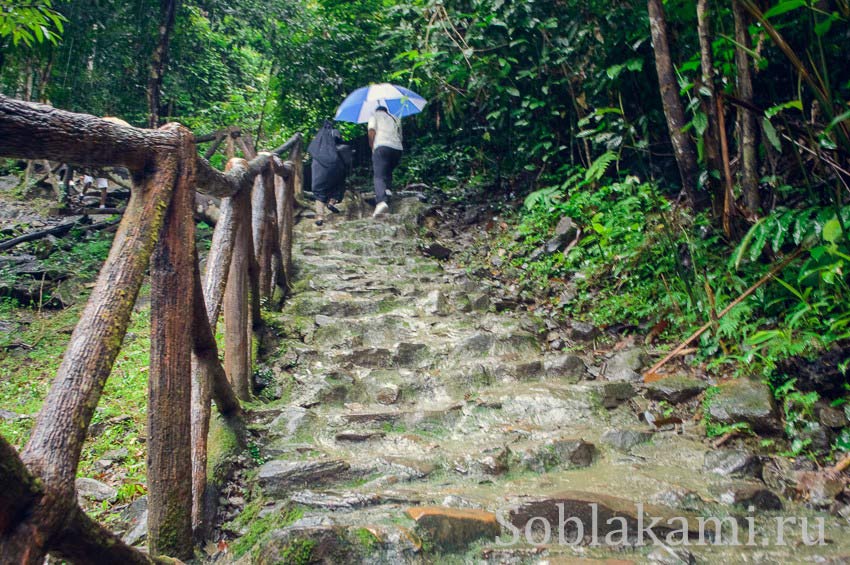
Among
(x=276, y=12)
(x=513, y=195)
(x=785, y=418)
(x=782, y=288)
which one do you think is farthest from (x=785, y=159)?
(x=276, y=12)

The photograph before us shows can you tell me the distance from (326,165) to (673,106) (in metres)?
4.50

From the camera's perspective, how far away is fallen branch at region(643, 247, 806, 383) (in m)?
3.09

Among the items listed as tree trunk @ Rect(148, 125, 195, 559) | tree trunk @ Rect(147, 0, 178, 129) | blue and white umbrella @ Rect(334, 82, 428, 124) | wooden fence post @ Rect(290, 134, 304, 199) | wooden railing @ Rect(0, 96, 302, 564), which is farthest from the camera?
wooden fence post @ Rect(290, 134, 304, 199)

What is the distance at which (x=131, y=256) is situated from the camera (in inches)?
55.1

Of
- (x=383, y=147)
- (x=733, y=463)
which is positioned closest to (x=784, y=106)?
(x=733, y=463)

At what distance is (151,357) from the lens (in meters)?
1.58

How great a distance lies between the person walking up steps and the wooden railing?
443 cm

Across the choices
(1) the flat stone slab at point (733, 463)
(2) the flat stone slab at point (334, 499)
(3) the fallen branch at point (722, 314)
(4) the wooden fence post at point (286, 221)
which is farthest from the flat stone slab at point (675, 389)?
(4) the wooden fence post at point (286, 221)

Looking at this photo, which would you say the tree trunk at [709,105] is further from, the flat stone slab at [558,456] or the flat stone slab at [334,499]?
the flat stone slab at [334,499]

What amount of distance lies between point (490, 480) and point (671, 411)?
4.07ft

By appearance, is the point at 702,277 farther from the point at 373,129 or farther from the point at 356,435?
the point at 373,129

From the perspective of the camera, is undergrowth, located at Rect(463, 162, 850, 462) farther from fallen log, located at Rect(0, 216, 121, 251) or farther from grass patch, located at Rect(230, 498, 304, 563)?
fallen log, located at Rect(0, 216, 121, 251)

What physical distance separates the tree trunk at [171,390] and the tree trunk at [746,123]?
326 cm

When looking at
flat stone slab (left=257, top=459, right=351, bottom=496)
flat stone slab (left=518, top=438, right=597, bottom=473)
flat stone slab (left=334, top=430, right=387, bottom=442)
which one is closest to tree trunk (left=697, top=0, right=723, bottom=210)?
flat stone slab (left=518, top=438, right=597, bottom=473)
